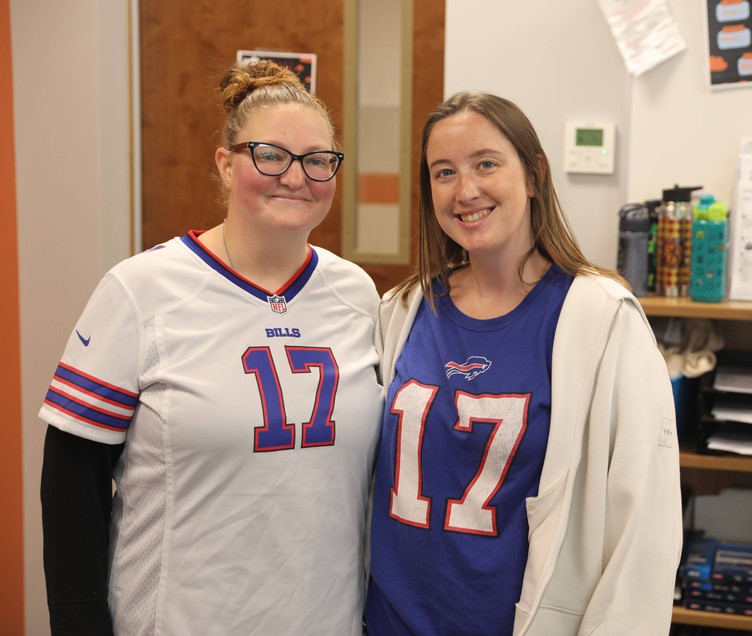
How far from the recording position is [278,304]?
59.3 inches

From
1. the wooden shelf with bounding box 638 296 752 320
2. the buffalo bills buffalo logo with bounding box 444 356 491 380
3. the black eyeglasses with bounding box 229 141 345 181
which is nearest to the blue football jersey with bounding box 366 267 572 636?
the buffalo bills buffalo logo with bounding box 444 356 491 380

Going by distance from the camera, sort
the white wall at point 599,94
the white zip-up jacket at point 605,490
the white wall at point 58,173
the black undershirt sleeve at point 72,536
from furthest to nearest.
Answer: the white wall at point 58,173 → the white wall at point 599,94 → the black undershirt sleeve at point 72,536 → the white zip-up jacket at point 605,490

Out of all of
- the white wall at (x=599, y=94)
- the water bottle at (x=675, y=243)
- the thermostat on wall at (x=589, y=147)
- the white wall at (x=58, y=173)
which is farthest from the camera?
the white wall at (x=58, y=173)

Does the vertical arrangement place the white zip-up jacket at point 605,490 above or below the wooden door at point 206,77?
below

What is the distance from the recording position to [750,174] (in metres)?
2.20

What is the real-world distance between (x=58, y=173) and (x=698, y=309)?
75.4 inches

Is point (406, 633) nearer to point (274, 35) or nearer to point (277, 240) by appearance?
point (277, 240)

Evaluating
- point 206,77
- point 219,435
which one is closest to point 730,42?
point 206,77

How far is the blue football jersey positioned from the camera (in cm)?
136

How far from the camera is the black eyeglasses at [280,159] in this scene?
1452 millimetres

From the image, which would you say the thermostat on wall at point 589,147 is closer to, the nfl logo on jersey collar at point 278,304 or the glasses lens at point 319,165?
the glasses lens at point 319,165

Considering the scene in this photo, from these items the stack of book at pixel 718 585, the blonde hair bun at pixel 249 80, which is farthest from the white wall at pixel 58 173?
Answer: the stack of book at pixel 718 585

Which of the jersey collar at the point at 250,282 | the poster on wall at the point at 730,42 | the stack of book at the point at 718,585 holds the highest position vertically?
the poster on wall at the point at 730,42

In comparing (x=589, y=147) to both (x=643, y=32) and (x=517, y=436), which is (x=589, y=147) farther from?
(x=517, y=436)
